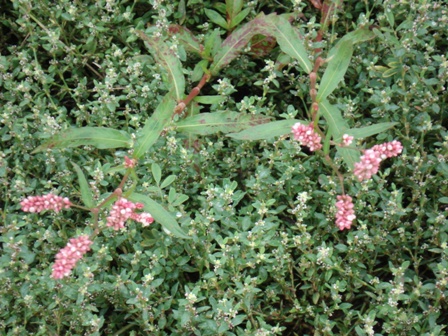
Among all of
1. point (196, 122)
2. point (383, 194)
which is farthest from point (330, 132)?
point (196, 122)

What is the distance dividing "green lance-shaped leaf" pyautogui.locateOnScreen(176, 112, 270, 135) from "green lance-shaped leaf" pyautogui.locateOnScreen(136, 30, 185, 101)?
178 millimetres

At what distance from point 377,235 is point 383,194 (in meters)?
0.23

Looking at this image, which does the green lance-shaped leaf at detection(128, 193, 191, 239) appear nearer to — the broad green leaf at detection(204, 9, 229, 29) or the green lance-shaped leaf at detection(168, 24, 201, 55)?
the green lance-shaped leaf at detection(168, 24, 201, 55)

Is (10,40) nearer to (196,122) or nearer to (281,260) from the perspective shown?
(196,122)

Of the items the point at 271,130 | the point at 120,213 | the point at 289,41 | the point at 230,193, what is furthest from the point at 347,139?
the point at 120,213

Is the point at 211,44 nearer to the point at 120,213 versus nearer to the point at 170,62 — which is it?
the point at 170,62

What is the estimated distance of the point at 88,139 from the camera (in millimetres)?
3084

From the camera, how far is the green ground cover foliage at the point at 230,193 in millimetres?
3010

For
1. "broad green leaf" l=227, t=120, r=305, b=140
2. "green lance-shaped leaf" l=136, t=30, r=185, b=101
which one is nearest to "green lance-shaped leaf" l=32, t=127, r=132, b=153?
"green lance-shaped leaf" l=136, t=30, r=185, b=101

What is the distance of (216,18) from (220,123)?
84 centimetres

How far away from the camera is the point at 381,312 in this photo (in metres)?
2.92

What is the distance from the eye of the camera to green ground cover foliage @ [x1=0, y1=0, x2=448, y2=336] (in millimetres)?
3010

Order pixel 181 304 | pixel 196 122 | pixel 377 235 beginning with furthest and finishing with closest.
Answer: pixel 196 122 < pixel 377 235 < pixel 181 304

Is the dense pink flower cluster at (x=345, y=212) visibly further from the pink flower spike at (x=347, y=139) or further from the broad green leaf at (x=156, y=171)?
the broad green leaf at (x=156, y=171)
